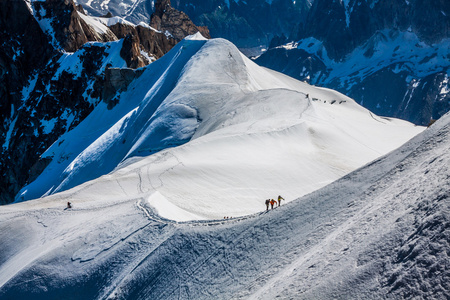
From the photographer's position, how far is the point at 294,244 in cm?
1181

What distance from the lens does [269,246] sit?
492 inches

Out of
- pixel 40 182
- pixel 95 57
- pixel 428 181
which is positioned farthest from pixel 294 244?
pixel 95 57

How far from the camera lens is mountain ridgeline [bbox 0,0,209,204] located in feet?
249

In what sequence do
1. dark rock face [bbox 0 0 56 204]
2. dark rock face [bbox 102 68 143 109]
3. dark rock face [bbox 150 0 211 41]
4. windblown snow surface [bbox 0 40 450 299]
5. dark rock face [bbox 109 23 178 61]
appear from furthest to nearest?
1. dark rock face [bbox 150 0 211 41]
2. dark rock face [bbox 109 23 178 61]
3. dark rock face [bbox 0 0 56 204]
4. dark rock face [bbox 102 68 143 109]
5. windblown snow surface [bbox 0 40 450 299]

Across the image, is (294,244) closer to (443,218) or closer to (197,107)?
(443,218)

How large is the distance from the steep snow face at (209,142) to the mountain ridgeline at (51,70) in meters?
12.3

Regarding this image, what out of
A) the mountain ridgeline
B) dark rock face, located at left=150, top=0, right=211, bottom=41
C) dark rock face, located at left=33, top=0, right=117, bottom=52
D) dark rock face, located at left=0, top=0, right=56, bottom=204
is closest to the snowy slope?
the mountain ridgeline

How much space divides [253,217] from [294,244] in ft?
8.86

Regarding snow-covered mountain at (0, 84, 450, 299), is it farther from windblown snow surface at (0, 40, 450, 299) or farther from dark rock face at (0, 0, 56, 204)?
dark rock face at (0, 0, 56, 204)

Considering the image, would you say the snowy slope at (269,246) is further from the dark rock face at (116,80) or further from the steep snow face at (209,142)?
the dark rock face at (116,80)

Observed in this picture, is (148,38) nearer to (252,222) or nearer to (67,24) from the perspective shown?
(67,24)

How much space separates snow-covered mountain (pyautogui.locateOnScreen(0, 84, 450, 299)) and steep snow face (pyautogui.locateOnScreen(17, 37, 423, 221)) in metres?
2.33

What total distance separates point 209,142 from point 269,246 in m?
19.0

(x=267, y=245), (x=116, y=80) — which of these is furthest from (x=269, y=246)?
(x=116, y=80)
